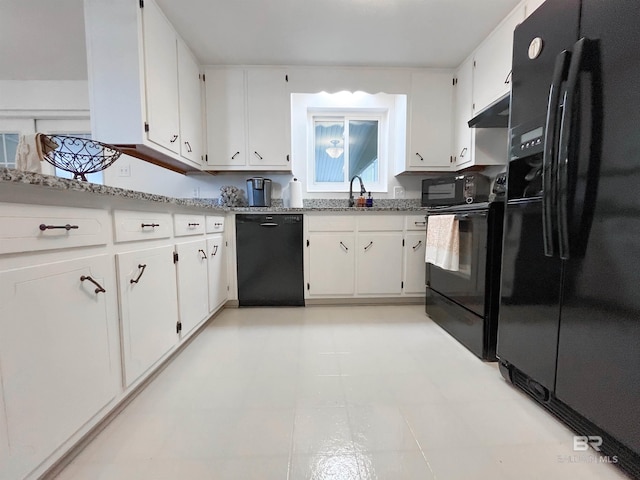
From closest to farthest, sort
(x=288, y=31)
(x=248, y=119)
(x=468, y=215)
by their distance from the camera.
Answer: (x=468, y=215)
(x=288, y=31)
(x=248, y=119)

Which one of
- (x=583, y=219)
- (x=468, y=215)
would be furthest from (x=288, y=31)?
(x=583, y=219)

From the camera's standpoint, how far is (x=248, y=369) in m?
1.48

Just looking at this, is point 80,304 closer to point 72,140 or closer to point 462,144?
point 72,140

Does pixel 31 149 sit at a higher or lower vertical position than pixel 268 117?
lower

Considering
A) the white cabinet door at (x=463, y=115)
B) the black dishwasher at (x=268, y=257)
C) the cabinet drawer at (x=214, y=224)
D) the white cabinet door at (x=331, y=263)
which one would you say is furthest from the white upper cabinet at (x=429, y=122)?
the cabinet drawer at (x=214, y=224)

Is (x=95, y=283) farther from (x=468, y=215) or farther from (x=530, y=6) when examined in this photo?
(x=530, y=6)

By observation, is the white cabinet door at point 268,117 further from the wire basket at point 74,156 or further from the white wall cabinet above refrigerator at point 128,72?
the wire basket at point 74,156

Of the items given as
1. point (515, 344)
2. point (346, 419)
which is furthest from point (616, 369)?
point (346, 419)

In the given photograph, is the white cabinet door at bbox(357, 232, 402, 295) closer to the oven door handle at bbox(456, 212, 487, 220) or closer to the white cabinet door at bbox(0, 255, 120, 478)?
the oven door handle at bbox(456, 212, 487, 220)

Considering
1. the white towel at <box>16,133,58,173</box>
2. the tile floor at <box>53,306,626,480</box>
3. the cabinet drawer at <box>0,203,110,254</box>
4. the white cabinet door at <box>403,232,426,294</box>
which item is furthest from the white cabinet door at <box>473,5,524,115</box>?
the white towel at <box>16,133,58,173</box>

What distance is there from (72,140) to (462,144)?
2.83 m

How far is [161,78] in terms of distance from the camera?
197 cm

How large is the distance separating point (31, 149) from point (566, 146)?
215cm

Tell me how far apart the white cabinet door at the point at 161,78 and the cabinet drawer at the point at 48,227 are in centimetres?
116
